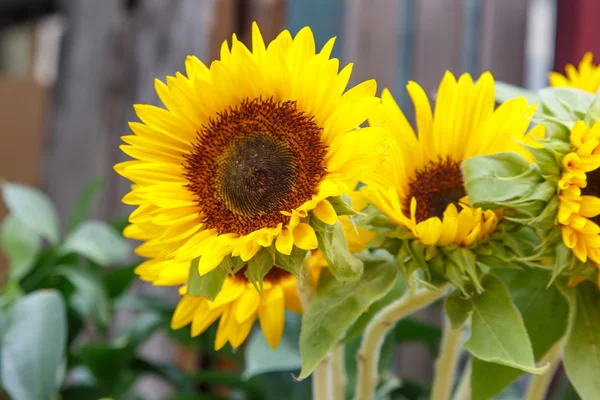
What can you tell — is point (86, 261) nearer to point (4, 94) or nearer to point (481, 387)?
point (481, 387)

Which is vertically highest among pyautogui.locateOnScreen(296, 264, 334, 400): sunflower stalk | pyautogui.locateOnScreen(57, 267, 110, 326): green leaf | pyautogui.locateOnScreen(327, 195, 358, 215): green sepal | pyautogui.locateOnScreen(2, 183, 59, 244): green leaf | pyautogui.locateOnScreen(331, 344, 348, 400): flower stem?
pyautogui.locateOnScreen(327, 195, 358, 215): green sepal

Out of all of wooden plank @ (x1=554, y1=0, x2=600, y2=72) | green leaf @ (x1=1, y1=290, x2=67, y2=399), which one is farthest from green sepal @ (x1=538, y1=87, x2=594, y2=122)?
wooden plank @ (x1=554, y1=0, x2=600, y2=72)

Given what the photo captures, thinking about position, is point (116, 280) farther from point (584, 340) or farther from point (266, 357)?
point (584, 340)

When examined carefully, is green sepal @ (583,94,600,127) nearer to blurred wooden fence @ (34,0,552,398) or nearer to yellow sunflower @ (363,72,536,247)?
yellow sunflower @ (363,72,536,247)

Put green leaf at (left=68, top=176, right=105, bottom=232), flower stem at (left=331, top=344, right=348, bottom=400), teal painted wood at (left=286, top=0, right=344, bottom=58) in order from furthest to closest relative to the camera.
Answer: teal painted wood at (left=286, top=0, right=344, bottom=58) < green leaf at (left=68, top=176, right=105, bottom=232) < flower stem at (left=331, top=344, right=348, bottom=400)

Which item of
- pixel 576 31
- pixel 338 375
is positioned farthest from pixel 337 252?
pixel 576 31

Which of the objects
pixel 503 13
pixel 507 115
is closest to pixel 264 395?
pixel 507 115
